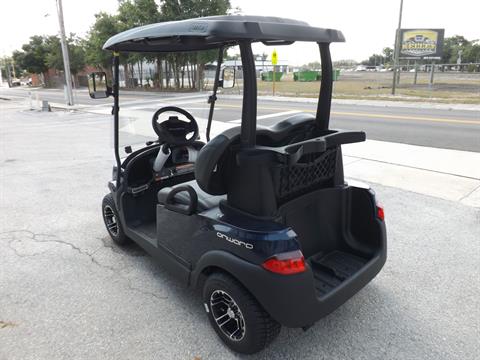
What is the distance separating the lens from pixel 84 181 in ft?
19.4

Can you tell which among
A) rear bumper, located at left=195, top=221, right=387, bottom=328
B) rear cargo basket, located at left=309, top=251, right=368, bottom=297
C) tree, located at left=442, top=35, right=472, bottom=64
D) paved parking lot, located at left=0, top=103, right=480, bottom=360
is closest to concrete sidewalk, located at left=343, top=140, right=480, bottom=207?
paved parking lot, located at left=0, top=103, right=480, bottom=360

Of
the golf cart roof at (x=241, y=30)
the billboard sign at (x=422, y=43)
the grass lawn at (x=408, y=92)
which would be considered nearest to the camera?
the golf cart roof at (x=241, y=30)

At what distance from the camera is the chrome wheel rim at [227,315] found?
2236 millimetres

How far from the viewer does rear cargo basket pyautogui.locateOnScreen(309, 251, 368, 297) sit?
2.41 meters

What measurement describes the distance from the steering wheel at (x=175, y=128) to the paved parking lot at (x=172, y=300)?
1119 mm

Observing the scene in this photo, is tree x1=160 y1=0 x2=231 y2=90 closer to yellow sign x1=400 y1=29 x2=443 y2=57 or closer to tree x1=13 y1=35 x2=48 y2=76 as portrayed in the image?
yellow sign x1=400 y1=29 x2=443 y2=57

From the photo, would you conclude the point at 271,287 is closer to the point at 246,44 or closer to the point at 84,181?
the point at 246,44

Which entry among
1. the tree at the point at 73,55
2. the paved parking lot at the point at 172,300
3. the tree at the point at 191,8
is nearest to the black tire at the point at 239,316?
the paved parking lot at the point at 172,300

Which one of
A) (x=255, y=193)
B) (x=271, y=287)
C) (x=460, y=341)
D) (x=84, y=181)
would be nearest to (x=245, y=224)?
(x=255, y=193)

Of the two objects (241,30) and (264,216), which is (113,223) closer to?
(264,216)

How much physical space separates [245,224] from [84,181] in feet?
14.8

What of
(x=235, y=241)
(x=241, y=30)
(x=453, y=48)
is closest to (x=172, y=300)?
(x=235, y=241)

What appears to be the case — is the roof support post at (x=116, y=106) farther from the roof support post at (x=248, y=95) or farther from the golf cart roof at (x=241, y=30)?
the roof support post at (x=248, y=95)

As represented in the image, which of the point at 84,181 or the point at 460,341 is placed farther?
the point at 84,181
